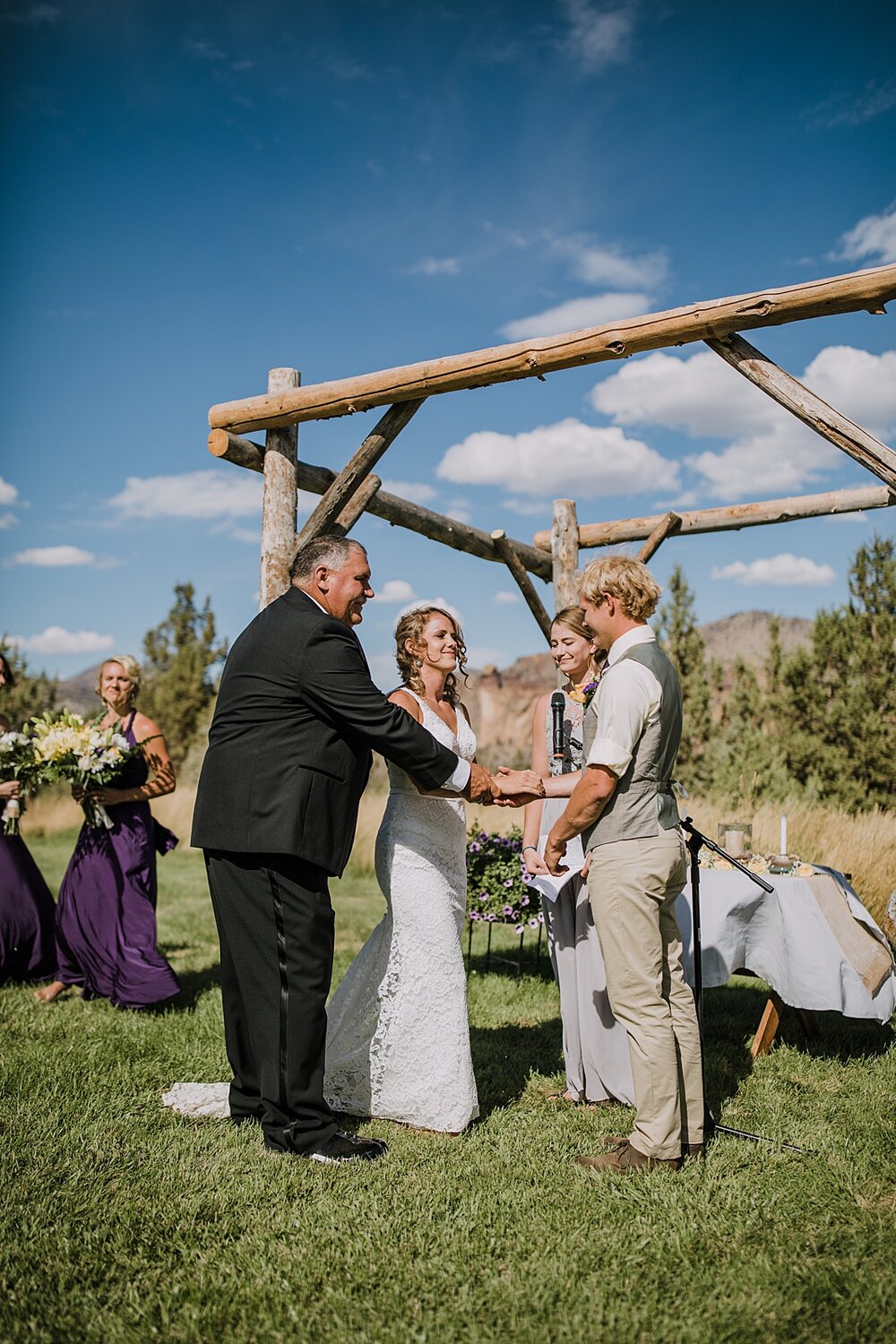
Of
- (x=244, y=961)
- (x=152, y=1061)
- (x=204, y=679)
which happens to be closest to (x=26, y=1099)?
(x=152, y=1061)

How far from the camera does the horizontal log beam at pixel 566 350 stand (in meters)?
4.39

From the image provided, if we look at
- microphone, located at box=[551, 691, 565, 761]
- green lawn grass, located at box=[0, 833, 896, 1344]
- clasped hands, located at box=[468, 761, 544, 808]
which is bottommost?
green lawn grass, located at box=[0, 833, 896, 1344]

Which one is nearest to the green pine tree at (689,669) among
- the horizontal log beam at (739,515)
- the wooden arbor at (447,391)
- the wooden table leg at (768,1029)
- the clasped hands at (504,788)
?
the horizontal log beam at (739,515)

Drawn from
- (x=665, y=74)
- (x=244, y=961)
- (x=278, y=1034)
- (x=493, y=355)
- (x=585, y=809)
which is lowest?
(x=278, y=1034)

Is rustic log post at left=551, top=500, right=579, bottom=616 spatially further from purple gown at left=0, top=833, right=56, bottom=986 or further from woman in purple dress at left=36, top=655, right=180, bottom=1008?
purple gown at left=0, top=833, right=56, bottom=986

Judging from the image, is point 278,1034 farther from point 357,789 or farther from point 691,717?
point 691,717

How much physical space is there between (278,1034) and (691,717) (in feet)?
50.7

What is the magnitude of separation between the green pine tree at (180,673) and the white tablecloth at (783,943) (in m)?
20.8

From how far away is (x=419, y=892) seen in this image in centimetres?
423

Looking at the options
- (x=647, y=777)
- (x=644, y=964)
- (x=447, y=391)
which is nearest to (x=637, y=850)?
(x=647, y=777)

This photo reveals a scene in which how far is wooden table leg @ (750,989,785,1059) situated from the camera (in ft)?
17.3

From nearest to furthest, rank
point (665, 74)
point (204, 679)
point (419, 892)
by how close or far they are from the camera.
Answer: point (419, 892) → point (665, 74) → point (204, 679)

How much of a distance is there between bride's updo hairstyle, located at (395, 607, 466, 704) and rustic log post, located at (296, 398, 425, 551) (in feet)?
3.80

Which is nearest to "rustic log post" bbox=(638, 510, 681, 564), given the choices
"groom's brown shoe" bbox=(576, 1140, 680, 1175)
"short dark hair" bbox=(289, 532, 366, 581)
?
"short dark hair" bbox=(289, 532, 366, 581)
